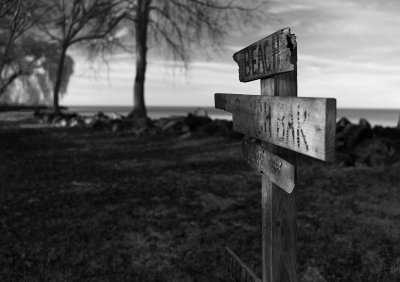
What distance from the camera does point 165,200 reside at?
7578 millimetres

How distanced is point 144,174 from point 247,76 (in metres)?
6.79

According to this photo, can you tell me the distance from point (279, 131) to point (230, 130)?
13881mm

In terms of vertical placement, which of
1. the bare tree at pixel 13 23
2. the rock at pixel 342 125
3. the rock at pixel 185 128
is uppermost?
the bare tree at pixel 13 23

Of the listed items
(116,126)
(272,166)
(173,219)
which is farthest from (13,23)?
(116,126)

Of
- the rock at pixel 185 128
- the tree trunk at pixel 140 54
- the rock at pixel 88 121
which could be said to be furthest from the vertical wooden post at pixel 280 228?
the tree trunk at pixel 140 54

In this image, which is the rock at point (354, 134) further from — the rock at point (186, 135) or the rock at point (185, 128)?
the rock at point (185, 128)

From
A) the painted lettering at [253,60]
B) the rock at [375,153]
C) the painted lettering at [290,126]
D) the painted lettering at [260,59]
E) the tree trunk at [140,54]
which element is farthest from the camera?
the tree trunk at [140,54]

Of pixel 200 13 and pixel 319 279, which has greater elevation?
pixel 200 13

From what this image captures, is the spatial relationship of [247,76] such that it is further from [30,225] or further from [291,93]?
[30,225]

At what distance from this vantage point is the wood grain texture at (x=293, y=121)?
2.20 m

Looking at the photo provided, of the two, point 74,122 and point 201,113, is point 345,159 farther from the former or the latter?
point 74,122

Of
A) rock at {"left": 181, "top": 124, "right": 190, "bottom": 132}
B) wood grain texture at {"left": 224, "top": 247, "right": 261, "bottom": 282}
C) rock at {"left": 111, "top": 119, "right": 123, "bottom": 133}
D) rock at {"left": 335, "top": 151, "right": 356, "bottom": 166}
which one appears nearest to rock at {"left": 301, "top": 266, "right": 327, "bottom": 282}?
wood grain texture at {"left": 224, "top": 247, "right": 261, "bottom": 282}

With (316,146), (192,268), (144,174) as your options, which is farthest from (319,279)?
(144,174)

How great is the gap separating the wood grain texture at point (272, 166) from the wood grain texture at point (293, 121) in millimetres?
149
